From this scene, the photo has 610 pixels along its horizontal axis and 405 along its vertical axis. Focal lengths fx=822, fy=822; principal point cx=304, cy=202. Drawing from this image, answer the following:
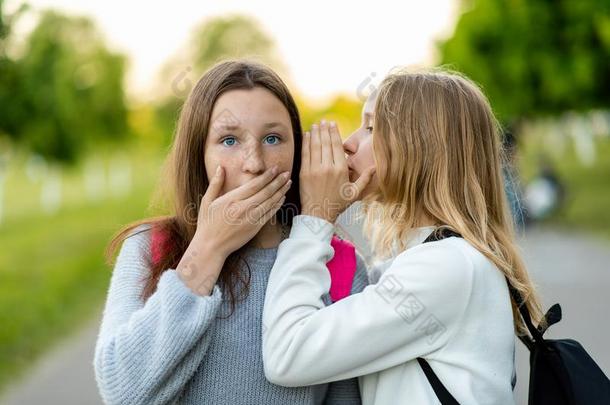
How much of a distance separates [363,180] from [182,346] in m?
0.69

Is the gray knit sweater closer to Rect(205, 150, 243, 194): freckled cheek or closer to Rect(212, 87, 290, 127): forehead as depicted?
Rect(205, 150, 243, 194): freckled cheek

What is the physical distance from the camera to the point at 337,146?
225cm

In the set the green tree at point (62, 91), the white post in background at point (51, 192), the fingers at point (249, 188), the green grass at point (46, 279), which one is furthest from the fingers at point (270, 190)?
the white post in background at point (51, 192)

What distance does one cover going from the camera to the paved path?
6395mm

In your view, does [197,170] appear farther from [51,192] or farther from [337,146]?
[51,192]

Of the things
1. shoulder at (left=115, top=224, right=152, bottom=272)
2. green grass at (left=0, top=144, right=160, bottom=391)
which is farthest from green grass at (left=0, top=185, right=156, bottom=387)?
shoulder at (left=115, top=224, right=152, bottom=272)

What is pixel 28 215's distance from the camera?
2452cm

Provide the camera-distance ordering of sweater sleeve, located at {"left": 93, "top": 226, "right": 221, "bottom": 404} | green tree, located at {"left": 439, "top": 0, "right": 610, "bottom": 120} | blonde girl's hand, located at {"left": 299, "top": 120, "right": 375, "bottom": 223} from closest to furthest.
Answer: sweater sleeve, located at {"left": 93, "top": 226, "right": 221, "bottom": 404}, blonde girl's hand, located at {"left": 299, "top": 120, "right": 375, "bottom": 223}, green tree, located at {"left": 439, "top": 0, "right": 610, "bottom": 120}

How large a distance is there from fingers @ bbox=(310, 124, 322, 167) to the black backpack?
0.37m

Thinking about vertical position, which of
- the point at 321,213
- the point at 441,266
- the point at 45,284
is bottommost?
the point at 45,284

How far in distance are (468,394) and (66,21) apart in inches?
1248

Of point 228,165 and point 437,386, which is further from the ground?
point 228,165

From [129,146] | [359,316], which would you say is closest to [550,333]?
[359,316]

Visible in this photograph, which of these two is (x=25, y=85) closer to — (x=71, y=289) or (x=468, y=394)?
(x=71, y=289)
